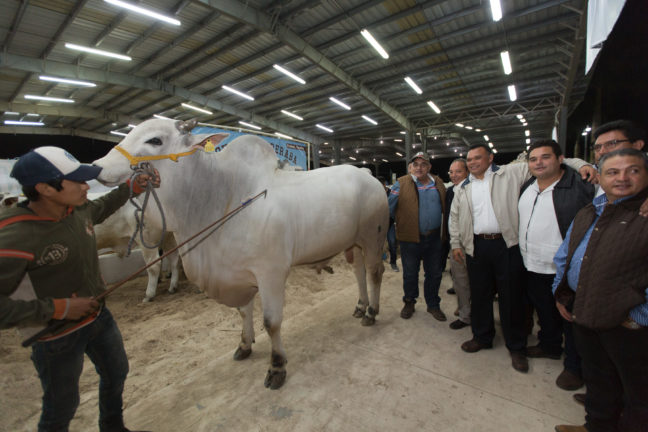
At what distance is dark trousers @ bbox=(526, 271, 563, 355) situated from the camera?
256 cm

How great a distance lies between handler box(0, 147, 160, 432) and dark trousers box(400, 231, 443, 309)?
316 centimetres

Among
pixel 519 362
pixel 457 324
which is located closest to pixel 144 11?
pixel 457 324

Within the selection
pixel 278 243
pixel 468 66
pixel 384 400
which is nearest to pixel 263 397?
pixel 384 400

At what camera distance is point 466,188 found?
3.01 metres

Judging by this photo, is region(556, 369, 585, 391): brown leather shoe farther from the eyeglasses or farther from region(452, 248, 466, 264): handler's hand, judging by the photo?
the eyeglasses

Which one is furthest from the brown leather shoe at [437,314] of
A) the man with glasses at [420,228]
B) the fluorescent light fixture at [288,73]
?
the fluorescent light fixture at [288,73]

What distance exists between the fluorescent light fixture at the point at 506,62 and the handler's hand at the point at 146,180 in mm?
11281

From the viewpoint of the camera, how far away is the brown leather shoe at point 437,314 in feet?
12.0

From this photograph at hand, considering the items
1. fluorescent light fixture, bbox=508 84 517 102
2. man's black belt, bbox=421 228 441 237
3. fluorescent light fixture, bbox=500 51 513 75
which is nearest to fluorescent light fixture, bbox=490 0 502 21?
fluorescent light fixture, bbox=500 51 513 75

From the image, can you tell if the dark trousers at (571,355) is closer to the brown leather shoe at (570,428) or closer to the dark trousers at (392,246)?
the brown leather shoe at (570,428)

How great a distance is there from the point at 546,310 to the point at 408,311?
1.53 meters

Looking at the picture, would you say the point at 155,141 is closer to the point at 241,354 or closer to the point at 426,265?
the point at 241,354

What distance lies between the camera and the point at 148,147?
2096mm

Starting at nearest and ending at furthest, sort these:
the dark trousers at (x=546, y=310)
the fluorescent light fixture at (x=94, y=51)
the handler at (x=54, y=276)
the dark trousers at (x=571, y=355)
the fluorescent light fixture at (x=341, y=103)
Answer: the handler at (x=54, y=276), the dark trousers at (x=571, y=355), the dark trousers at (x=546, y=310), the fluorescent light fixture at (x=94, y=51), the fluorescent light fixture at (x=341, y=103)
